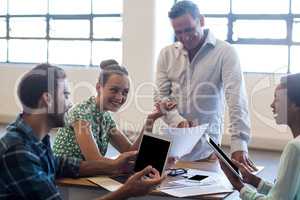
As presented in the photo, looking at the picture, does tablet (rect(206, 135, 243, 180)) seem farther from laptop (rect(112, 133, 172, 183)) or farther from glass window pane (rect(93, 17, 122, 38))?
glass window pane (rect(93, 17, 122, 38))

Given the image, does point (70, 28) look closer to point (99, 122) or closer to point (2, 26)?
point (2, 26)

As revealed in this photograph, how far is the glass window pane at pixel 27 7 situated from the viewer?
25.0ft

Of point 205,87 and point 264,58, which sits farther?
point 264,58

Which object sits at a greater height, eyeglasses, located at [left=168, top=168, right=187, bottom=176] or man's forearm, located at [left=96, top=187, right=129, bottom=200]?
man's forearm, located at [left=96, top=187, right=129, bottom=200]

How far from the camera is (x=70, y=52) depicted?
7.48 meters

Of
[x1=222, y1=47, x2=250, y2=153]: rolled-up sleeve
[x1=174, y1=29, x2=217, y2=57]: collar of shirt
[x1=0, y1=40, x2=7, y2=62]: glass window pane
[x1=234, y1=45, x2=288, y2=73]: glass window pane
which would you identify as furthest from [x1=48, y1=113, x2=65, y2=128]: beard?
[x1=0, y1=40, x2=7, y2=62]: glass window pane

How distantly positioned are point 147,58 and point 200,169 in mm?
3829

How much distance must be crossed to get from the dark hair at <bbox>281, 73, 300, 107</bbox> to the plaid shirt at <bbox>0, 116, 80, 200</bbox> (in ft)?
3.14

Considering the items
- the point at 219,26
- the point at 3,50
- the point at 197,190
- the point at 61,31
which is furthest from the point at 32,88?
the point at 3,50

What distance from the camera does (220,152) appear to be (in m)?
2.02

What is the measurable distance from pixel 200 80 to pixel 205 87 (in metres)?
0.05

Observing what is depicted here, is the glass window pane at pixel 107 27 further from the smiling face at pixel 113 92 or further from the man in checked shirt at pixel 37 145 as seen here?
the man in checked shirt at pixel 37 145

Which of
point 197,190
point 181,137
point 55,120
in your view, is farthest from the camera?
point 181,137

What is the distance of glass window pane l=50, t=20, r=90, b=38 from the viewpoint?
24.0 feet
